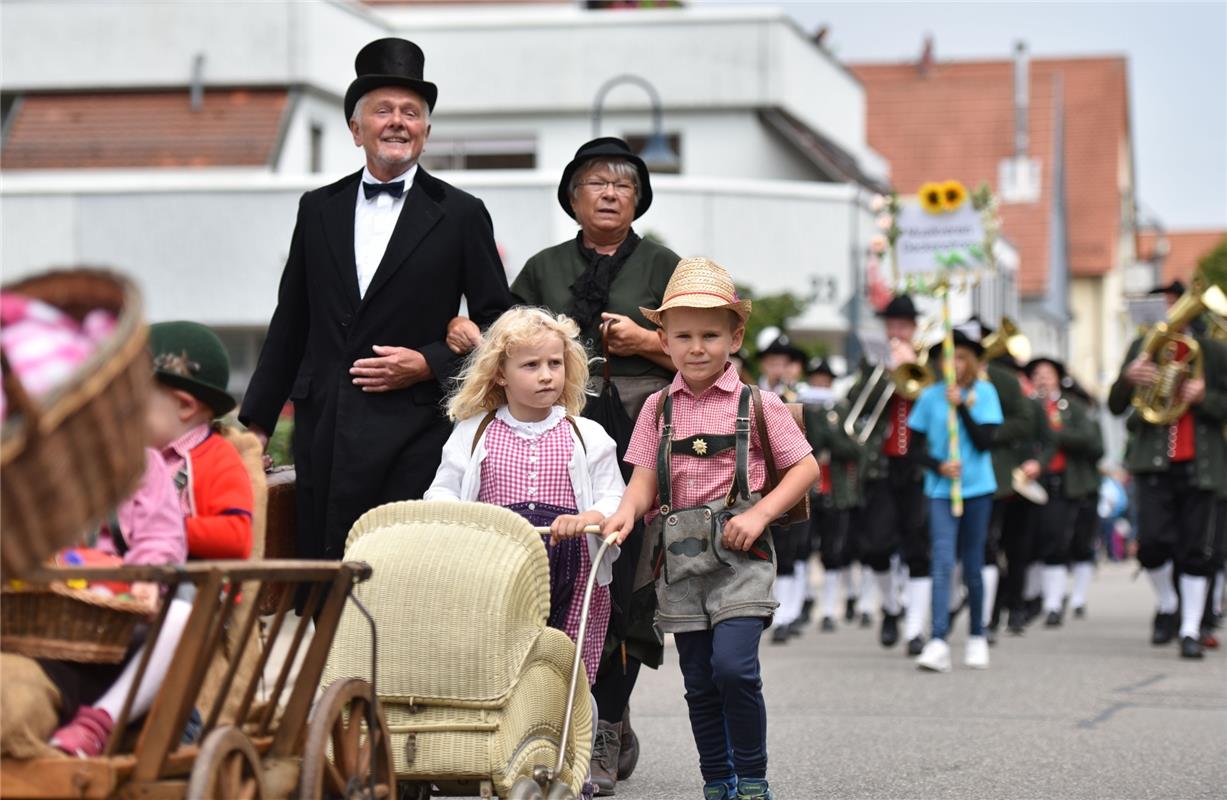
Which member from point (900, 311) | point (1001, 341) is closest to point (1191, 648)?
point (900, 311)

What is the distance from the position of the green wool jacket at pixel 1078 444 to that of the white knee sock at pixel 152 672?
602 inches

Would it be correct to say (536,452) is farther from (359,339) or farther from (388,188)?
(388,188)

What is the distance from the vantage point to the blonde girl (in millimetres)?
6840

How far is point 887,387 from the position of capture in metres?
15.6

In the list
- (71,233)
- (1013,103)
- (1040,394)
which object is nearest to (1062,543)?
(1040,394)

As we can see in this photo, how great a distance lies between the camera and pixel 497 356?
6.89 meters

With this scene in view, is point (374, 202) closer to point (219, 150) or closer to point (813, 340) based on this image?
point (219, 150)

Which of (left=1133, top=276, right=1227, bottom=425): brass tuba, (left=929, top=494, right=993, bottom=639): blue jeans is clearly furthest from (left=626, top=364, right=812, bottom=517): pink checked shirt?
(left=1133, top=276, right=1227, bottom=425): brass tuba

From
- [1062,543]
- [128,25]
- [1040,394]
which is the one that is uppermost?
[128,25]

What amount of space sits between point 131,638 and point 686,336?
2.53 meters

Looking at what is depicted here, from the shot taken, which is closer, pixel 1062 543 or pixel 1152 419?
pixel 1152 419

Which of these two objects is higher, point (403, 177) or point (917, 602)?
point (403, 177)

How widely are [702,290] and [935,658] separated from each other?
6.60 metres

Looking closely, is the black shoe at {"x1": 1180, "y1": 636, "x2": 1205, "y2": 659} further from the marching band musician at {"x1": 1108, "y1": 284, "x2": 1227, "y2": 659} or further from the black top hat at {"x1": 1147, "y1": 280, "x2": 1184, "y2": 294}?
the black top hat at {"x1": 1147, "y1": 280, "x2": 1184, "y2": 294}
